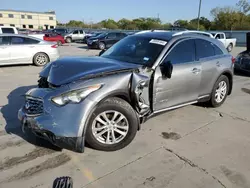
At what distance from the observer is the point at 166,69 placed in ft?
11.1

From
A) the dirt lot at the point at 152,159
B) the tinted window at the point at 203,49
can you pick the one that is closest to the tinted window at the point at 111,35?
the tinted window at the point at 203,49

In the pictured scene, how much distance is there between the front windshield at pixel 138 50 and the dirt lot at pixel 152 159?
1191 mm

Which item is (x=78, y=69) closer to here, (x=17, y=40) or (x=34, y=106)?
(x=34, y=106)

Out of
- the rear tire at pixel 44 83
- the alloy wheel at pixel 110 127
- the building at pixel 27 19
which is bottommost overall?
the alloy wheel at pixel 110 127

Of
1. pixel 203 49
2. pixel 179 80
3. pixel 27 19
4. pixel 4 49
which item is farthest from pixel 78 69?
pixel 27 19

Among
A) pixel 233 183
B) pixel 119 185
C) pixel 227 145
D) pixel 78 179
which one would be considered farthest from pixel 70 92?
pixel 227 145

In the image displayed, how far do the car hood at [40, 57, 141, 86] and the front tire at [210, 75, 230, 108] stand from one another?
2.16m

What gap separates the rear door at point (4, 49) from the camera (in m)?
8.80

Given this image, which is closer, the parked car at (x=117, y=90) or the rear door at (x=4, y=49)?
the parked car at (x=117, y=90)

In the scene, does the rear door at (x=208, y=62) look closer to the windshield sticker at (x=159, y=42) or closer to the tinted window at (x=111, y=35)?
the windshield sticker at (x=159, y=42)

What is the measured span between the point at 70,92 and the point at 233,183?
2205mm

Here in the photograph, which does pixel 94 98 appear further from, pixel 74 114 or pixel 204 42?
pixel 204 42

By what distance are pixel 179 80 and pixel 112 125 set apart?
1456 millimetres

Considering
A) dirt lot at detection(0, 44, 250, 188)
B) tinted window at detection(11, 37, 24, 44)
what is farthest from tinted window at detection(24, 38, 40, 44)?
dirt lot at detection(0, 44, 250, 188)
